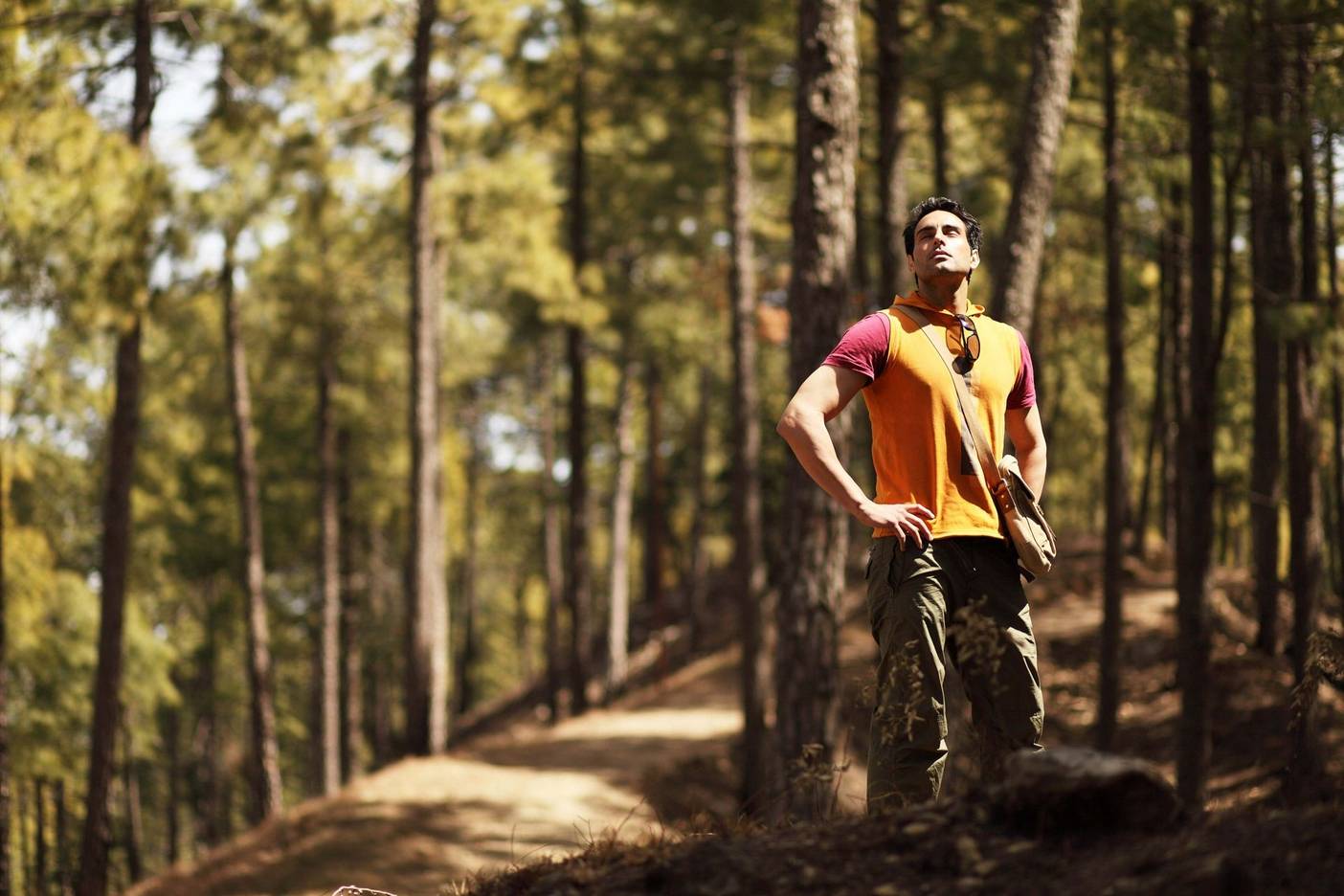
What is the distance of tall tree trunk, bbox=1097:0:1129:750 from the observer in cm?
1449

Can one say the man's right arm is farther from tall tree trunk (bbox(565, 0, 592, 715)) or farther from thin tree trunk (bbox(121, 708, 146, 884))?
thin tree trunk (bbox(121, 708, 146, 884))

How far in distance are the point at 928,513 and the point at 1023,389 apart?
714 millimetres

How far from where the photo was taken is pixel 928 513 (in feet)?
14.6

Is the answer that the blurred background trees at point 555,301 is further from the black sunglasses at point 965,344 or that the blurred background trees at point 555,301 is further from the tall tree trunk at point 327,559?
the black sunglasses at point 965,344

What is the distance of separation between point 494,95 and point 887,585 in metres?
14.1

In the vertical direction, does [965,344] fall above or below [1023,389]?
above

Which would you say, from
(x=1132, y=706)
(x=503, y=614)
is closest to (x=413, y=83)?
(x=1132, y=706)

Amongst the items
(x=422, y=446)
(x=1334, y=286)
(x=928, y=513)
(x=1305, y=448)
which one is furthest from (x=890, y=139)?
(x=928, y=513)

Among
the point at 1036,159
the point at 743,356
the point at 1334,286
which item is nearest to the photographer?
the point at 1036,159

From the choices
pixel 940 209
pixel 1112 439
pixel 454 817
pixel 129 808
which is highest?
pixel 940 209

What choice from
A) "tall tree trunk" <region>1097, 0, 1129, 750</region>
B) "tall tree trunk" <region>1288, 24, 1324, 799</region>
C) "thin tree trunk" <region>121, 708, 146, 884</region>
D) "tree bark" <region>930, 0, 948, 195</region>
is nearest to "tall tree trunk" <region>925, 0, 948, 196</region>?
"tree bark" <region>930, 0, 948, 195</region>

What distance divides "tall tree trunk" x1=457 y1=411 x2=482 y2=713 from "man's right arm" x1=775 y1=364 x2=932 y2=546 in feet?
94.3

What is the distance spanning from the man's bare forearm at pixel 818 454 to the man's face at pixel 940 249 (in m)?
0.66

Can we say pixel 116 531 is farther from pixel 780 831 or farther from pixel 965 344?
pixel 965 344
